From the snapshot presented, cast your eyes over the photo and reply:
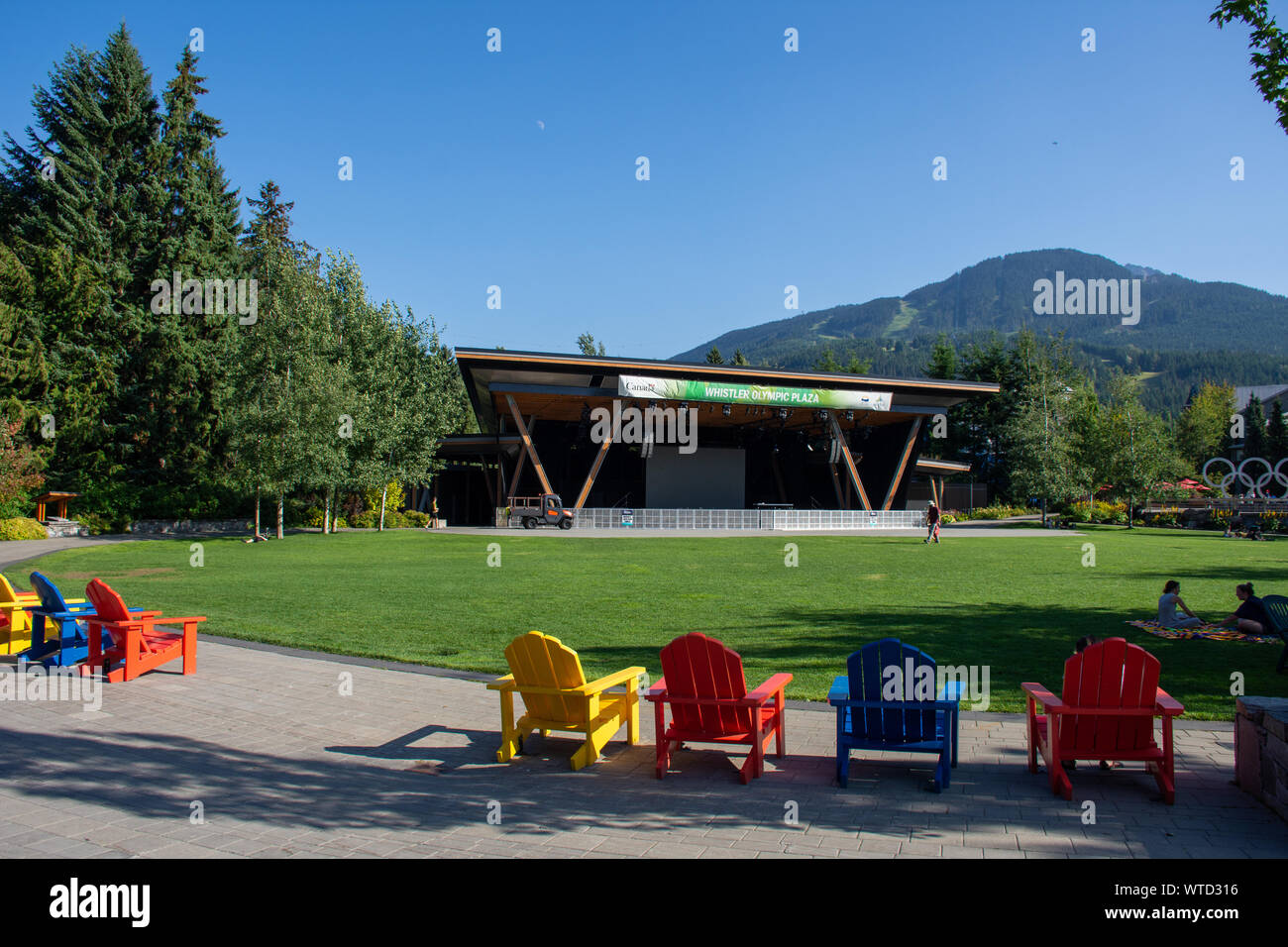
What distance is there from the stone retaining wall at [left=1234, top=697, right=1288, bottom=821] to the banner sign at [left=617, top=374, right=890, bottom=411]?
31620mm

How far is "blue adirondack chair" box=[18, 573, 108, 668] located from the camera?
7.71 m

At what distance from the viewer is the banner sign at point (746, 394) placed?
36.0 m

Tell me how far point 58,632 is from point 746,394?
3204cm

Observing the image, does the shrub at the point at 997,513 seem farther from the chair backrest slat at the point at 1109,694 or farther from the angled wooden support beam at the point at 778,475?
the chair backrest slat at the point at 1109,694

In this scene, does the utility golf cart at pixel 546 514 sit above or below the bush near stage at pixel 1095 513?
above

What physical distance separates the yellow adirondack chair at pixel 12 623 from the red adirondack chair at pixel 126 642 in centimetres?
123

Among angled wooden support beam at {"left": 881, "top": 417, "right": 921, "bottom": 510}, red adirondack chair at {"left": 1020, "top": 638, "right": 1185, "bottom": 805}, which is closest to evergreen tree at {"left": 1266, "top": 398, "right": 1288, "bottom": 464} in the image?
angled wooden support beam at {"left": 881, "top": 417, "right": 921, "bottom": 510}

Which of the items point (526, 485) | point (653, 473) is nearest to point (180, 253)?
point (526, 485)

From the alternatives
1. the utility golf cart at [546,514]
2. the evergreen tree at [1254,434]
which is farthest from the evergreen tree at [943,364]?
the utility golf cart at [546,514]

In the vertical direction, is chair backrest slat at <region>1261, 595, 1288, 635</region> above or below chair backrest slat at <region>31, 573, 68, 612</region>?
below

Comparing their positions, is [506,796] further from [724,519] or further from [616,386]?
[724,519]

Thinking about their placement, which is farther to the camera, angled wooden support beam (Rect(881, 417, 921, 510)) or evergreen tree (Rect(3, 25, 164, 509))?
angled wooden support beam (Rect(881, 417, 921, 510))

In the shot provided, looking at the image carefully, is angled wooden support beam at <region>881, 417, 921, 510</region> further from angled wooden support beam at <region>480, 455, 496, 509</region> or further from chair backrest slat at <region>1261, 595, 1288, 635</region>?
chair backrest slat at <region>1261, 595, 1288, 635</region>
